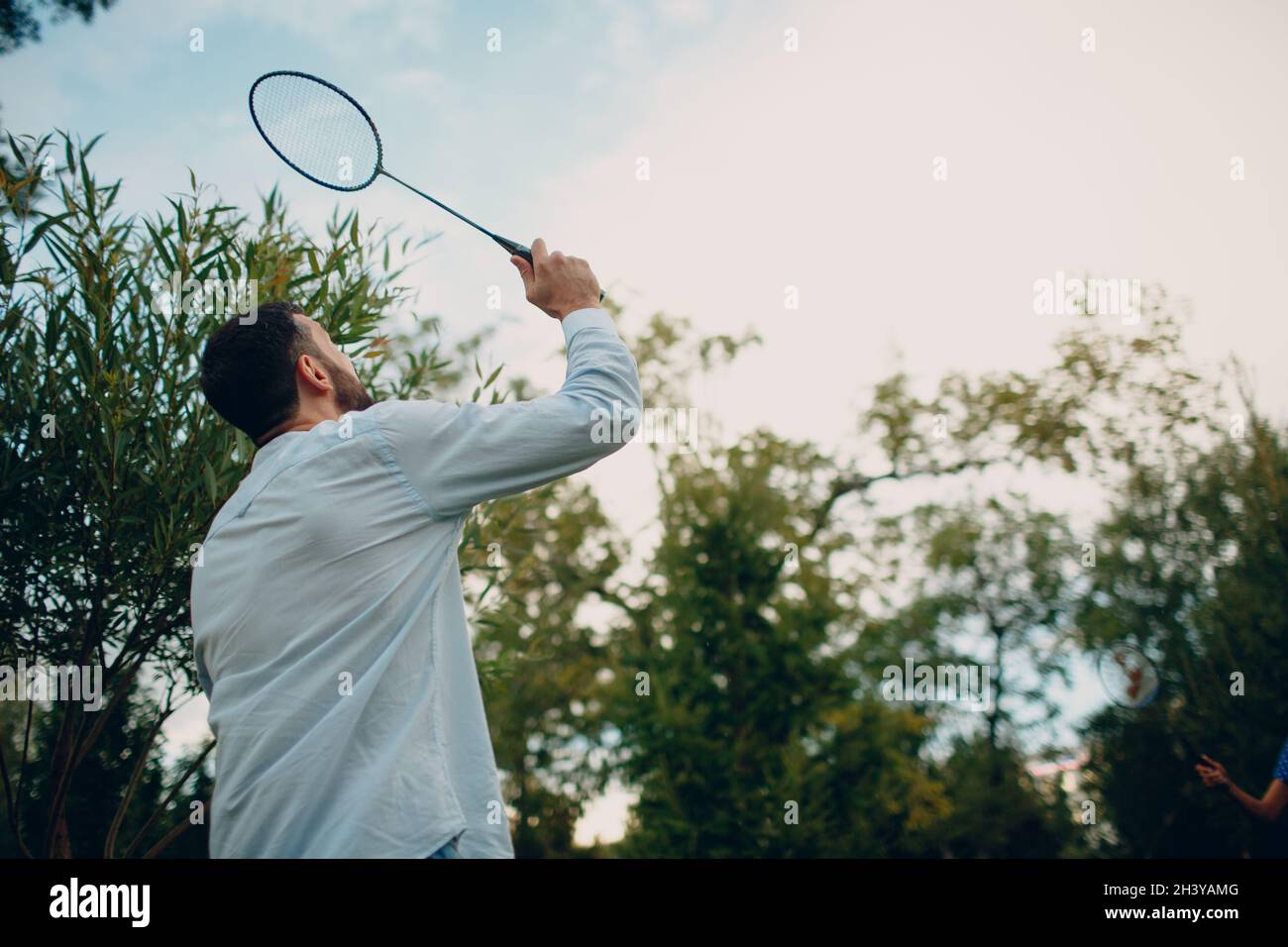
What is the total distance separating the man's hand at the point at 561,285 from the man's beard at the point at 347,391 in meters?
0.53

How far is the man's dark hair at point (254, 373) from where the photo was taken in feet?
8.16

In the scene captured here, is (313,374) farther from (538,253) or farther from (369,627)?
(369,627)

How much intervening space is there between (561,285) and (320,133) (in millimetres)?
2189

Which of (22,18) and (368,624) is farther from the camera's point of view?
(22,18)

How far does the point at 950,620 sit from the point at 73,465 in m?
27.5

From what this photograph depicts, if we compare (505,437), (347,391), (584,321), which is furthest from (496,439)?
(347,391)

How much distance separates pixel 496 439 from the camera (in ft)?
6.91

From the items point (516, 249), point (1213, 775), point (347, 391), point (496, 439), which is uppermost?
point (516, 249)

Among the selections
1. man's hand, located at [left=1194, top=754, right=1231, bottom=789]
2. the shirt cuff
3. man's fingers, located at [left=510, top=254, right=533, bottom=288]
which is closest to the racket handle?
man's fingers, located at [left=510, top=254, right=533, bottom=288]

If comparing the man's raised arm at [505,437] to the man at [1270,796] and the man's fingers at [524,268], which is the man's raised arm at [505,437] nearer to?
the man's fingers at [524,268]
